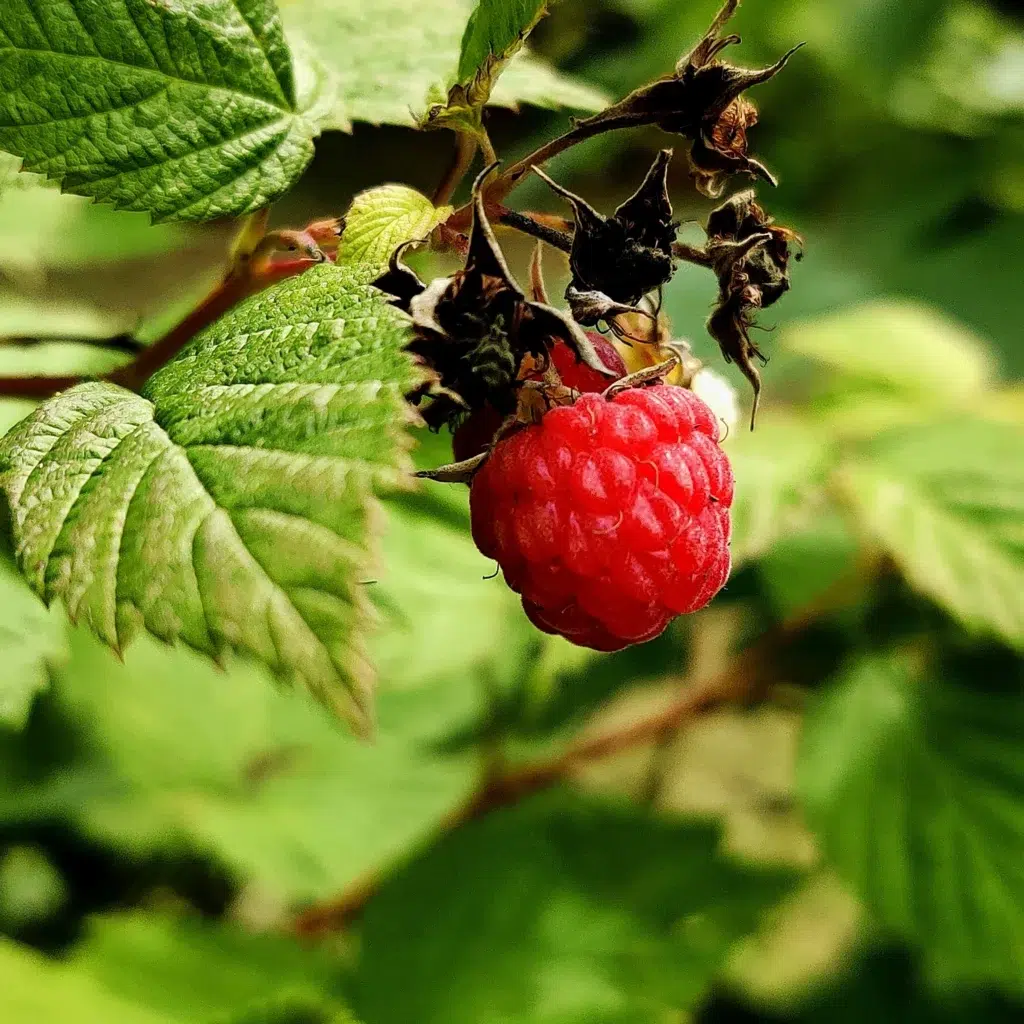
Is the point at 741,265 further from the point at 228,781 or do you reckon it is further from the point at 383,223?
the point at 228,781

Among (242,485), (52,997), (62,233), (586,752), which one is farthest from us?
(62,233)

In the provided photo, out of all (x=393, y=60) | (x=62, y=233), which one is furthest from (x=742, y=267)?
(x=62, y=233)

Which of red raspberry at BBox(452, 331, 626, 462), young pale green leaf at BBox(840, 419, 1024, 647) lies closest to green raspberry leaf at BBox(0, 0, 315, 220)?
red raspberry at BBox(452, 331, 626, 462)

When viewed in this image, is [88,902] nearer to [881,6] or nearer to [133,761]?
[133,761]

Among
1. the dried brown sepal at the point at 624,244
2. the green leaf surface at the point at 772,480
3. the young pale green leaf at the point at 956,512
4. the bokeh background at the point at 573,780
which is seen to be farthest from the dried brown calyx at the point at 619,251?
the young pale green leaf at the point at 956,512

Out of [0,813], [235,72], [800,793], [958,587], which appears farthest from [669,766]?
[235,72]

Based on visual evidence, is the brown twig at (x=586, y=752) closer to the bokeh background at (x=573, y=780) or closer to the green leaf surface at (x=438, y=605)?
the bokeh background at (x=573, y=780)
